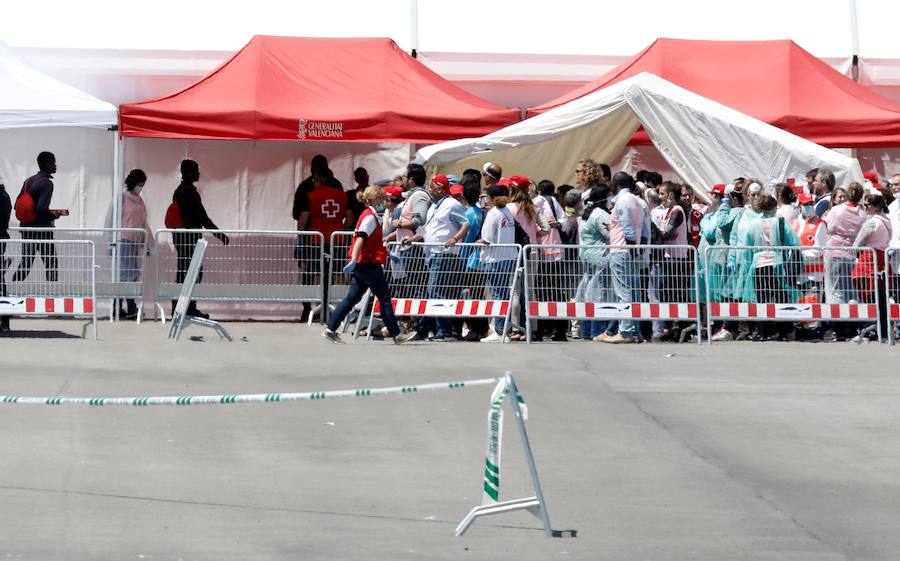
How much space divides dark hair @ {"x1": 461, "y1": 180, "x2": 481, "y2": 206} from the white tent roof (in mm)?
4265

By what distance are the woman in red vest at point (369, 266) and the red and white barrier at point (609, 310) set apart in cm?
154

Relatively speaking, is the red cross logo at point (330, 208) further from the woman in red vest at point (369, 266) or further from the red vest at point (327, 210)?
the woman in red vest at point (369, 266)

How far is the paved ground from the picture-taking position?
298 inches

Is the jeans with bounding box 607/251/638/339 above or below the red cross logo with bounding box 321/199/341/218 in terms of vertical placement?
below

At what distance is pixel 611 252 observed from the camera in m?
16.1

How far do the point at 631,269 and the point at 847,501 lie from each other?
24.6ft

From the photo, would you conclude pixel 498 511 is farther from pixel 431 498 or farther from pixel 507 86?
pixel 507 86

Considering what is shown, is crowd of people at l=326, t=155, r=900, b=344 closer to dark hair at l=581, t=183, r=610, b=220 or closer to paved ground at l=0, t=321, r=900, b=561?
dark hair at l=581, t=183, r=610, b=220

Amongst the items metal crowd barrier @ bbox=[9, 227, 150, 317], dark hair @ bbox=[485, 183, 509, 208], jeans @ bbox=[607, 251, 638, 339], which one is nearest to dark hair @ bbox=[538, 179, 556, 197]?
dark hair @ bbox=[485, 183, 509, 208]

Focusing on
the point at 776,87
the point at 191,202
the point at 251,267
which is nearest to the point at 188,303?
the point at 251,267

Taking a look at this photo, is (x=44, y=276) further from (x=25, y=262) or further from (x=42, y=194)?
(x=42, y=194)

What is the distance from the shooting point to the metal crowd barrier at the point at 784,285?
16156 millimetres

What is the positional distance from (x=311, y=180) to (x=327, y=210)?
77 centimetres

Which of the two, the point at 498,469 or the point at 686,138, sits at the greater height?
the point at 686,138
